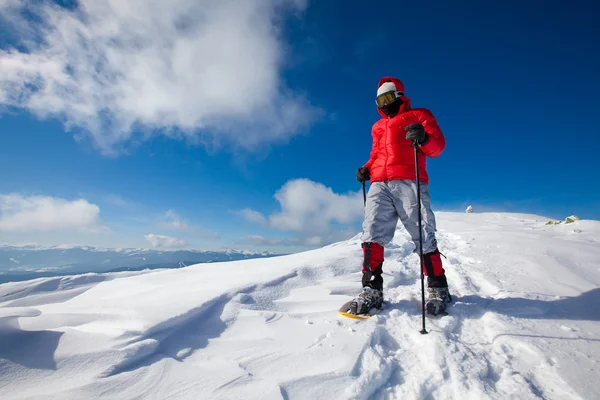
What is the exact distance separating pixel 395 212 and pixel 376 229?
0.42 meters

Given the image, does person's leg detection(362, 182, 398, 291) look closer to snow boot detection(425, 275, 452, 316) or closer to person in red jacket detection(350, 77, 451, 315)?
person in red jacket detection(350, 77, 451, 315)

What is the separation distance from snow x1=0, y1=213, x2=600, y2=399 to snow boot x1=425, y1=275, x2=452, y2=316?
5.0 inches

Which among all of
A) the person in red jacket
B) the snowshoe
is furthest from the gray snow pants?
the snowshoe

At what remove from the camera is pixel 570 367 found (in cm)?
194

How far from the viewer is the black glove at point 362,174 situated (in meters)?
4.36

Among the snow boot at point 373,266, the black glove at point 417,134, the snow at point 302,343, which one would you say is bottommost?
the snow at point 302,343

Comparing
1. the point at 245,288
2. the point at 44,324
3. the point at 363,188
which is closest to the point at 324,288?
the point at 245,288

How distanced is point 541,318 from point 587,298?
103cm

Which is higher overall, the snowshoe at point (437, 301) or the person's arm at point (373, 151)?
the person's arm at point (373, 151)

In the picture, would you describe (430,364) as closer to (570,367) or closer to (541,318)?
(570,367)

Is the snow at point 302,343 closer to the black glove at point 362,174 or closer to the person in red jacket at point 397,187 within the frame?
the person in red jacket at point 397,187

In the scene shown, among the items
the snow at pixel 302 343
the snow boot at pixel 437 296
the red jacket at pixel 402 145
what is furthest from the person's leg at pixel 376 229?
the snow boot at pixel 437 296

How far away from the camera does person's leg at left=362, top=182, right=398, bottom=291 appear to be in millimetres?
3539

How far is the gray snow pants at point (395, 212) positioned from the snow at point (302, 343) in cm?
86
